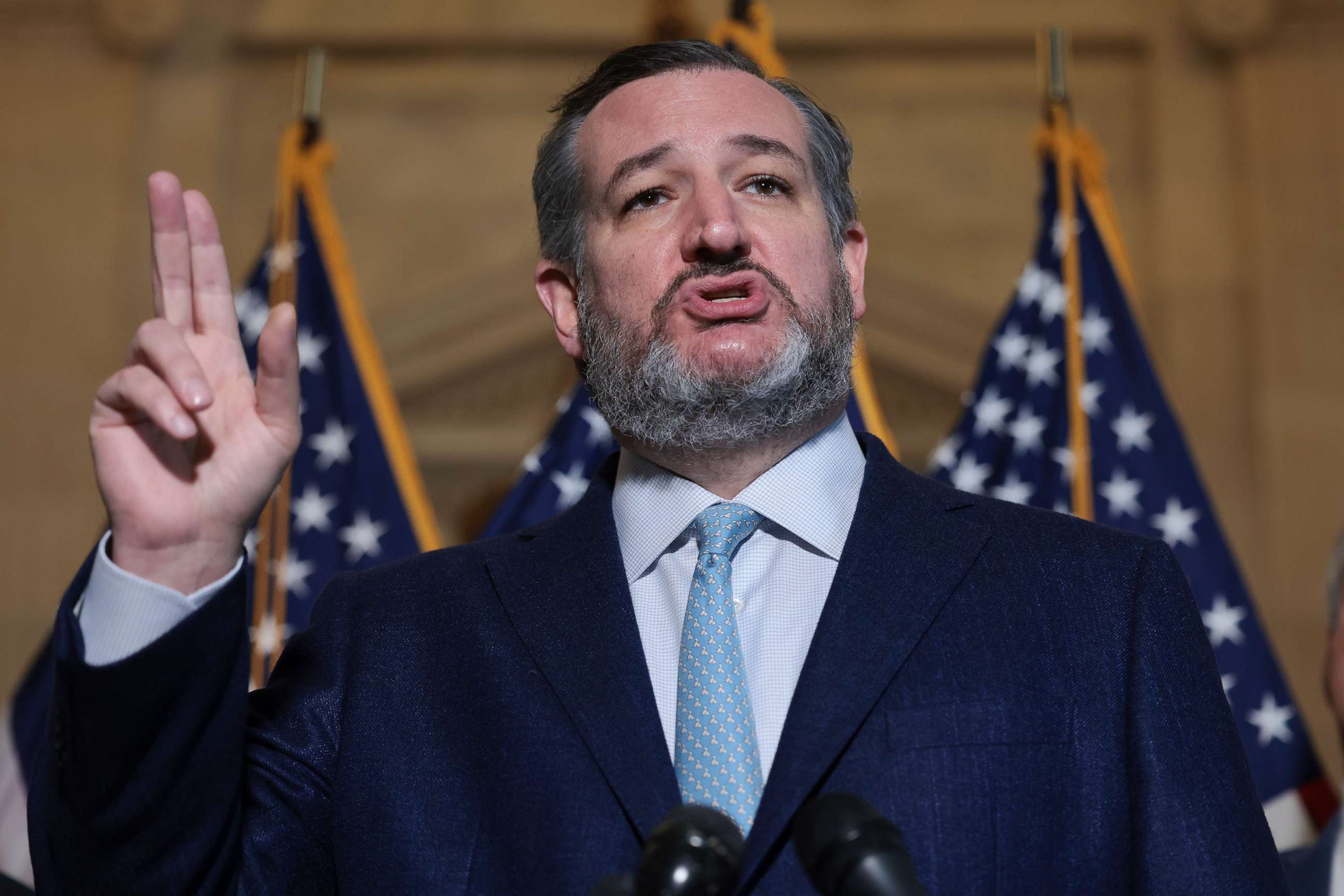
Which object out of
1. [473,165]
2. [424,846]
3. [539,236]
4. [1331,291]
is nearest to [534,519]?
[539,236]

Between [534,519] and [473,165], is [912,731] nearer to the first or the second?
[534,519]

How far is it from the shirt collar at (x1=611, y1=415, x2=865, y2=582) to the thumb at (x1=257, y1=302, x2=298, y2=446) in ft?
1.40

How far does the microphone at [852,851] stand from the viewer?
0.99 m

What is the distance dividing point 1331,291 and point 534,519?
14.5 ft

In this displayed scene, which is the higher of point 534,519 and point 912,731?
point 912,731

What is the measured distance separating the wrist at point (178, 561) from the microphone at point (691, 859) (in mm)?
592

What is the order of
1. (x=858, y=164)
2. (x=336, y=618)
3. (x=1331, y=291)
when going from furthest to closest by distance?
1. (x=858, y=164)
2. (x=1331, y=291)
3. (x=336, y=618)

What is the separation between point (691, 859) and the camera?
1014mm

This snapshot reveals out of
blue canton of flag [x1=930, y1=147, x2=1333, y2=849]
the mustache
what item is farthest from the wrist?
blue canton of flag [x1=930, y1=147, x2=1333, y2=849]

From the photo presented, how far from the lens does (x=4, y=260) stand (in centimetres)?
646

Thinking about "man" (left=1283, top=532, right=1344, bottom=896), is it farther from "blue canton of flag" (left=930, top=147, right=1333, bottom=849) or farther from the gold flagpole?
the gold flagpole

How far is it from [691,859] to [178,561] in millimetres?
649

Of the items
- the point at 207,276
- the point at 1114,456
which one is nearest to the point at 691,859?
the point at 207,276

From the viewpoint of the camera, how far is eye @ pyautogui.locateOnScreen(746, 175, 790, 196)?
6.00 feet
